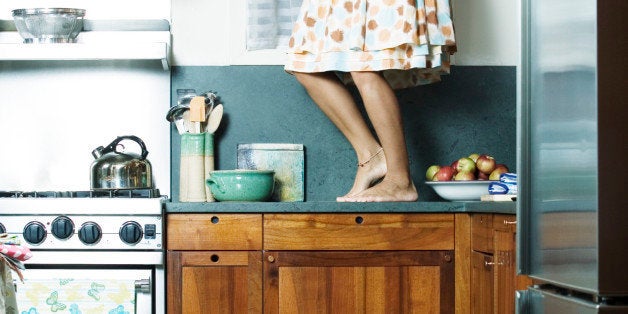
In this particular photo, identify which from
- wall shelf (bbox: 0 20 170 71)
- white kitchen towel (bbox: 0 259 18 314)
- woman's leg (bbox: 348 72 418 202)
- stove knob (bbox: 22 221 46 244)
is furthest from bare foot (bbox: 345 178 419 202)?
white kitchen towel (bbox: 0 259 18 314)

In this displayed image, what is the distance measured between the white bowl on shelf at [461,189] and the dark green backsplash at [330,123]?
11.8 inches

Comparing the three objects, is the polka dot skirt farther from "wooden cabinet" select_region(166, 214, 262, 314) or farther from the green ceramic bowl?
"wooden cabinet" select_region(166, 214, 262, 314)

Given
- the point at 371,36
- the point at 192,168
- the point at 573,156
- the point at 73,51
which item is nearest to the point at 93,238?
the point at 192,168

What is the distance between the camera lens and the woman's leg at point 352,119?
3303 mm

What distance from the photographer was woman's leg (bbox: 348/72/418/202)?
3186 millimetres

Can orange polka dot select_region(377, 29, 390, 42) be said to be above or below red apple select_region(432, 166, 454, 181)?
above

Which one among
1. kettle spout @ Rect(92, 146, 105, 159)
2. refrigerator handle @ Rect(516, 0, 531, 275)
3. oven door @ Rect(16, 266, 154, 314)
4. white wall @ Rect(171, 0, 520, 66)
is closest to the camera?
refrigerator handle @ Rect(516, 0, 531, 275)

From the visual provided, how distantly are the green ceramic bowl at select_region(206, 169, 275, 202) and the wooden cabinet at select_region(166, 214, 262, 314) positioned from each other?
166 millimetres

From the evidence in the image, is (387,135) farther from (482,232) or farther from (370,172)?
(482,232)

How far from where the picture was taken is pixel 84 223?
10.0 ft

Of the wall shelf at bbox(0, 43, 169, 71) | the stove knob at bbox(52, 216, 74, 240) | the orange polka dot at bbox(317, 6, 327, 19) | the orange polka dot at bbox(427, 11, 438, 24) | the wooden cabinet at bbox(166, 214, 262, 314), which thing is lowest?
the wooden cabinet at bbox(166, 214, 262, 314)

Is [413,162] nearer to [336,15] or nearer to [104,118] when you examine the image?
[336,15]

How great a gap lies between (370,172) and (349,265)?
357 mm

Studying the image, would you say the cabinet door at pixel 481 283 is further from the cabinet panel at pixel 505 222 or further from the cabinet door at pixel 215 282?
the cabinet door at pixel 215 282
